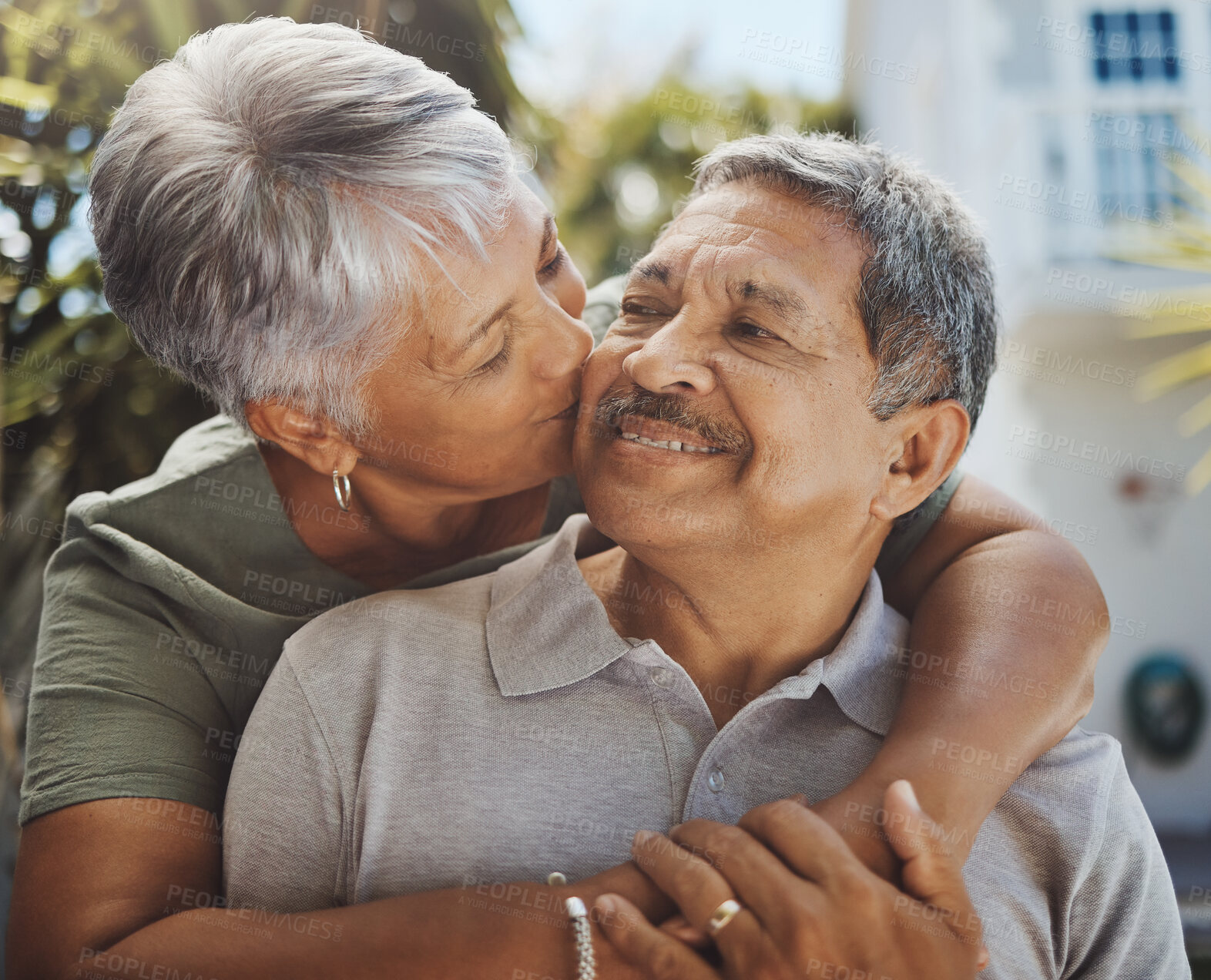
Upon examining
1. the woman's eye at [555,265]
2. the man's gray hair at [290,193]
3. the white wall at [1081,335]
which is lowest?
the white wall at [1081,335]

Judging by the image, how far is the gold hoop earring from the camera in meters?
1.77

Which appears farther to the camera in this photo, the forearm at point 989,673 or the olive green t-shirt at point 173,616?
the olive green t-shirt at point 173,616

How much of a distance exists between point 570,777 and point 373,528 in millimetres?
690

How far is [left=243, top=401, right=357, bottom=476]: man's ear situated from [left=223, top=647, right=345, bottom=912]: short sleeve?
439 mm

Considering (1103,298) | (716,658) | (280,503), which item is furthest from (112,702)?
(1103,298)

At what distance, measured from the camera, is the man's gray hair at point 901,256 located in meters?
1.52

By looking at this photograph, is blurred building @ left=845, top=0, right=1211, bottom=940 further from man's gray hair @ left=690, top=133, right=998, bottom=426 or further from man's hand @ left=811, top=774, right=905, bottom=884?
man's hand @ left=811, top=774, right=905, bottom=884

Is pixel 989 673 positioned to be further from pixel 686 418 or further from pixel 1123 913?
pixel 686 418

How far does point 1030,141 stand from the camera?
6516 mm

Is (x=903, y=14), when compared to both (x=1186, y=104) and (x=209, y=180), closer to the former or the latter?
(x=1186, y=104)

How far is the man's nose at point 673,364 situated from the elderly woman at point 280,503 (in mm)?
163

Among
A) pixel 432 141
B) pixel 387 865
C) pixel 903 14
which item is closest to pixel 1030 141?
pixel 903 14

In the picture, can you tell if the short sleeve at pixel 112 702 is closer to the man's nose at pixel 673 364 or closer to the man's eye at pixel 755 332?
the man's nose at pixel 673 364

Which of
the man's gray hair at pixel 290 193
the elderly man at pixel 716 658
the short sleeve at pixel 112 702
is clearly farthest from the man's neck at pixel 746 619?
the short sleeve at pixel 112 702
